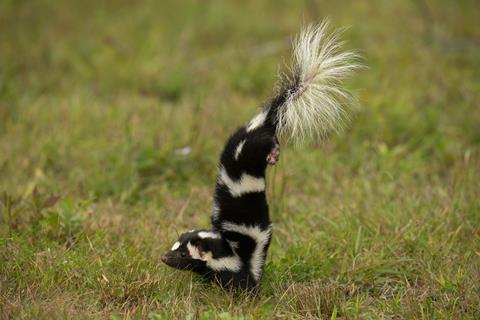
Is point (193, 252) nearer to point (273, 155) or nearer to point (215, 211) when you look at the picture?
point (215, 211)

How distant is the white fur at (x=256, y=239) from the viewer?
3.41m

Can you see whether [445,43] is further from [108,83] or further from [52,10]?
[52,10]

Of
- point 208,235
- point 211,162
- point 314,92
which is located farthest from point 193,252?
point 211,162

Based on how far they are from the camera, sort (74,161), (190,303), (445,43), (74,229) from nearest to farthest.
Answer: (190,303), (74,229), (74,161), (445,43)

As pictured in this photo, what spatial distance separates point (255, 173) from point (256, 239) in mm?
383

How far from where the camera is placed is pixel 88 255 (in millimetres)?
3811

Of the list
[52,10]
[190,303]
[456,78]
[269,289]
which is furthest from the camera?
[52,10]

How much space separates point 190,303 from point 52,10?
636 cm

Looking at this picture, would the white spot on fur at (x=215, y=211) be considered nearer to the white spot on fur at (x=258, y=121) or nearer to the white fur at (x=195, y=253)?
the white fur at (x=195, y=253)

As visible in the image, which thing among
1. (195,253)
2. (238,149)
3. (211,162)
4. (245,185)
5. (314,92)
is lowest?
(211,162)

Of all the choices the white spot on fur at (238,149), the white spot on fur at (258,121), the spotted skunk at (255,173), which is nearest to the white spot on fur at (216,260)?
the spotted skunk at (255,173)

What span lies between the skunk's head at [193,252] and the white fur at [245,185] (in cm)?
30

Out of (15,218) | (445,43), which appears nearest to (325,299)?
(15,218)

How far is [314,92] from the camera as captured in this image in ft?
11.2
